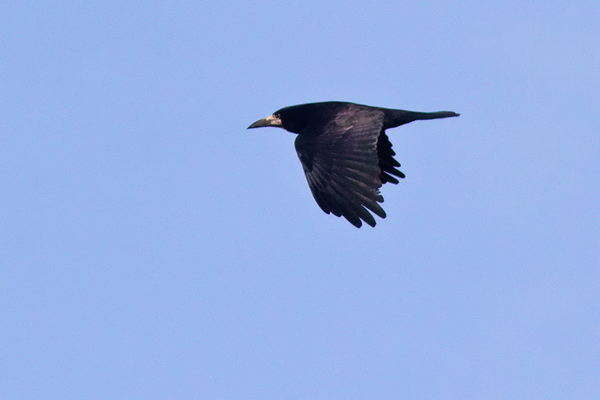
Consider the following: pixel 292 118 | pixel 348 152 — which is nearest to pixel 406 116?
pixel 348 152

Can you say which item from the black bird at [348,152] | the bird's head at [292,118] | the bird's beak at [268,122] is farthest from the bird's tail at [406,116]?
the bird's beak at [268,122]

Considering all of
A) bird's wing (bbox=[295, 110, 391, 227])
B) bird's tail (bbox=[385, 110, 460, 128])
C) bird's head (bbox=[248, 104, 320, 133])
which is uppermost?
bird's head (bbox=[248, 104, 320, 133])

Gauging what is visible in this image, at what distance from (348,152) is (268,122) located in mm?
3026

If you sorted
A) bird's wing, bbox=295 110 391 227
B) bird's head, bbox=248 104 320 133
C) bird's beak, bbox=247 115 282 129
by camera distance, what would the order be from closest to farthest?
1. bird's wing, bbox=295 110 391 227
2. bird's head, bbox=248 104 320 133
3. bird's beak, bbox=247 115 282 129

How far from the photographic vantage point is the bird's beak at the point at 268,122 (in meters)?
16.5

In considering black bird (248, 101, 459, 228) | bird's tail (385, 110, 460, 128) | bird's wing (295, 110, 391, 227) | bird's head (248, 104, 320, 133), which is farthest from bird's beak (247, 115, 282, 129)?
bird's tail (385, 110, 460, 128)

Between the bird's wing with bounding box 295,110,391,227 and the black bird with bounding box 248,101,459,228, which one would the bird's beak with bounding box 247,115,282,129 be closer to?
the black bird with bounding box 248,101,459,228

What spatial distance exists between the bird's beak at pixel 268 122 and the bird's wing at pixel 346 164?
69.6 inches

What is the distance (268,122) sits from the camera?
16.6 meters

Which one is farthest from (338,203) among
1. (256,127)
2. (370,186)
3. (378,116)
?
(256,127)

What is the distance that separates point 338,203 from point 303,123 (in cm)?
254

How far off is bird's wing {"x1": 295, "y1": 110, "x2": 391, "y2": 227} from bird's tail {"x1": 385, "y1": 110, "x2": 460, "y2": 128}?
0.37 m

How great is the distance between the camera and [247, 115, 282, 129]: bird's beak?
16500 millimetres

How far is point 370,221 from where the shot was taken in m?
13.2
